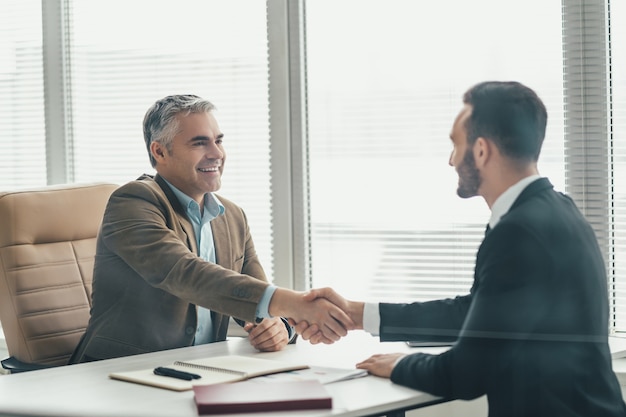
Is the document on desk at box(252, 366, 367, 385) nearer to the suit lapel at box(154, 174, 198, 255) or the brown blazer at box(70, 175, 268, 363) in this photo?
the brown blazer at box(70, 175, 268, 363)

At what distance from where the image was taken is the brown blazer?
7.62 feet

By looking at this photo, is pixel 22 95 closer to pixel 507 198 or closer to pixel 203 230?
pixel 203 230

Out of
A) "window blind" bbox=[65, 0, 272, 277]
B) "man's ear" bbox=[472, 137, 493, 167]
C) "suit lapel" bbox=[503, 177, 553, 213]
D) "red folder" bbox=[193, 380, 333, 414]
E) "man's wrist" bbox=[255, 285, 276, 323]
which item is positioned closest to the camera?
"red folder" bbox=[193, 380, 333, 414]

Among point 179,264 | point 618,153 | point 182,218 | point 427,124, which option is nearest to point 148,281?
point 179,264

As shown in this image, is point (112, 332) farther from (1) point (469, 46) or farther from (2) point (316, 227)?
(1) point (469, 46)

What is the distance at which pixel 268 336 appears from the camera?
7.70ft

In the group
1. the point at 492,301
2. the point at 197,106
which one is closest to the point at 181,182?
the point at 197,106

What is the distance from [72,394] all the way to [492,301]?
3.00ft

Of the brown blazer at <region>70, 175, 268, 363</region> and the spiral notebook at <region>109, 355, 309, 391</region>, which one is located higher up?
the brown blazer at <region>70, 175, 268, 363</region>

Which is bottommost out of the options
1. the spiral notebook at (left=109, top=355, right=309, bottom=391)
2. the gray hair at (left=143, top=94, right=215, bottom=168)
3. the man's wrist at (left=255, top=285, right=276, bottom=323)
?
the spiral notebook at (left=109, top=355, right=309, bottom=391)

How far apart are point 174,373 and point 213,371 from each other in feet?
0.30

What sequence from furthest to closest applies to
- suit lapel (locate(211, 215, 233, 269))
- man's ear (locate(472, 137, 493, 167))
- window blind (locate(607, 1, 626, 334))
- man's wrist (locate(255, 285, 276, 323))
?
window blind (locate(607, 1, 626, 334))
suit lapel (locate(211, 215, 233, 269))
man's wrist (locate(255, 285, 276, 323))
man's ear (locate(472, 137, 493, 167))

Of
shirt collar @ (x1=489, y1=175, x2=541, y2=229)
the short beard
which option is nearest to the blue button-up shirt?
the short beard

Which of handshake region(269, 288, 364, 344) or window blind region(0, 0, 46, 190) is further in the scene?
window blind region(0, 0, 46, 190)
